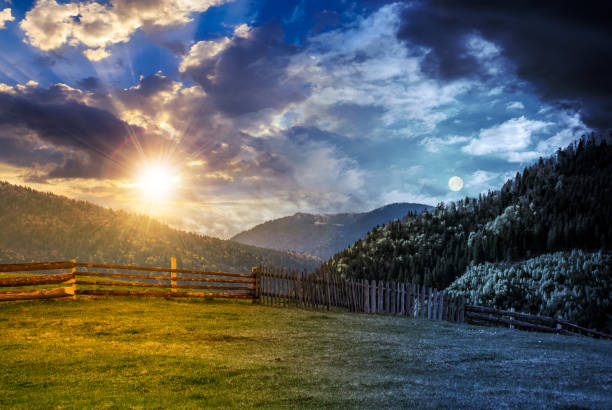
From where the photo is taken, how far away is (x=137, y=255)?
130m

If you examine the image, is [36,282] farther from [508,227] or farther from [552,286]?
[508,227]

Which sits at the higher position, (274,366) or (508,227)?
(508,227)

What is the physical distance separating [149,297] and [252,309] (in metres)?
4.92

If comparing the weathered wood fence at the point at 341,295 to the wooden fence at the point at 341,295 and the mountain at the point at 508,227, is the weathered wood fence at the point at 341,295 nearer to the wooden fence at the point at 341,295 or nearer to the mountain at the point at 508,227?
the wooden fence at the point at 341,295

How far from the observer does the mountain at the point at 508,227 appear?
436ft

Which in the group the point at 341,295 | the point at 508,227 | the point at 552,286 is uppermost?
the point at 508,227

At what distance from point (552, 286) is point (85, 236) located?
384 feet

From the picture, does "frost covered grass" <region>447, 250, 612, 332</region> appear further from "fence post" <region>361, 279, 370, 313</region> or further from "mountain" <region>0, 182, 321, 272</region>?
"fence post" <region>361, 279, 370, 313</region>

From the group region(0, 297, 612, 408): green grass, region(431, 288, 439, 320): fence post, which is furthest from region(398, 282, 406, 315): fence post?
region(0, 297, 612, 408): green grass

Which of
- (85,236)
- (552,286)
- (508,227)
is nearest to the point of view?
(552,286)

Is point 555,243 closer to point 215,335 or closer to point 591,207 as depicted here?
point 591,207

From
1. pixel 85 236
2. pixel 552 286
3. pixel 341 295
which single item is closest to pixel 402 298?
pixel 341 295

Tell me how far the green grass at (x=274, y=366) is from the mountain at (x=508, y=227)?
112 m

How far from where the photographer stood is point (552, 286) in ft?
349
